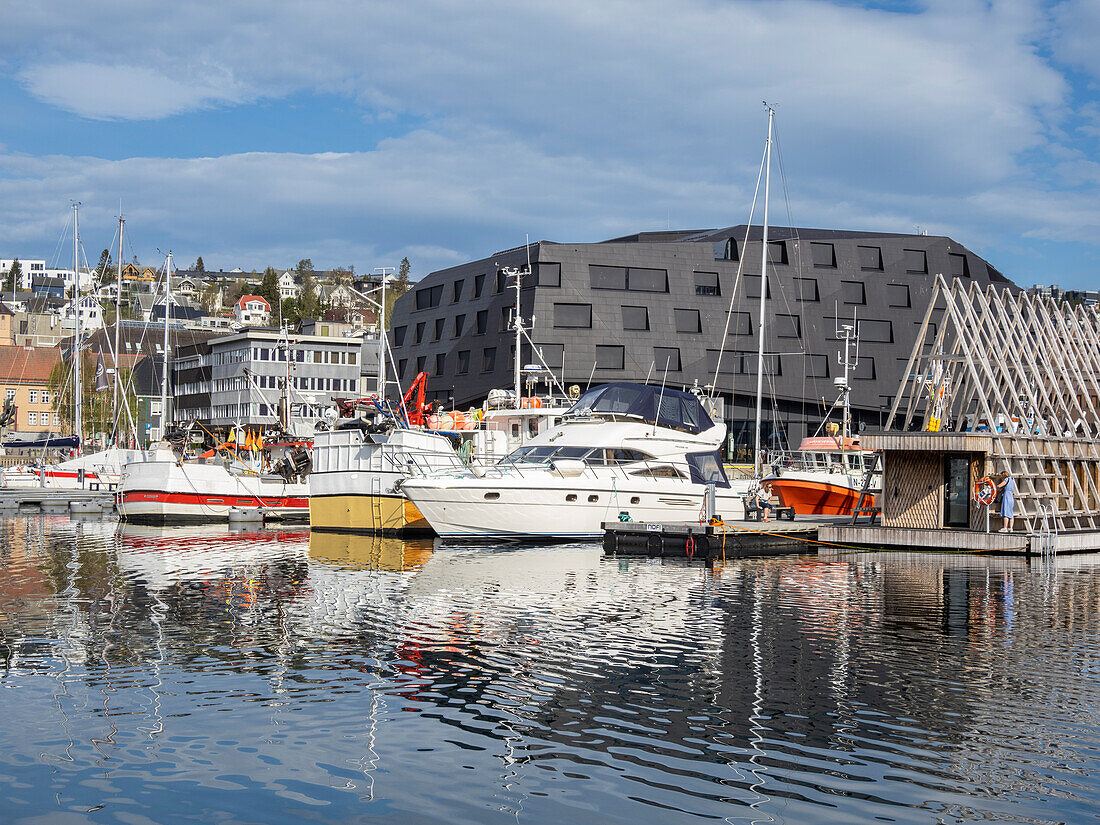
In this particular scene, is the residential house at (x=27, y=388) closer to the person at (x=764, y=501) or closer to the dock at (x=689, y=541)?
the person at (x=764, y=501)

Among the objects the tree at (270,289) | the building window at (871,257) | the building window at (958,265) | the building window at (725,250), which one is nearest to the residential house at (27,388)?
the tree at (270,289)

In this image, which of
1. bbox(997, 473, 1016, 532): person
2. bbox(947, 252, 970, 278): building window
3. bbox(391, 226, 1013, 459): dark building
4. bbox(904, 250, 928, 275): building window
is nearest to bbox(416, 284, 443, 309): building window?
bbox(391, 226, 1013, 459): dark building

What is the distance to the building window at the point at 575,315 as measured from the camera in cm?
7912

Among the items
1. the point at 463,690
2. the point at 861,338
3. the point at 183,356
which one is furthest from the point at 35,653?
the point at 183,356

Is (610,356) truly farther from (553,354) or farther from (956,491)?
(956,491)

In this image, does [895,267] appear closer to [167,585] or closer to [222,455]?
[222,455]

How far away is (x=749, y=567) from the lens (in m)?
31.1

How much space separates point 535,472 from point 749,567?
29.0ft

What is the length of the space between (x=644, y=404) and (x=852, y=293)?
48.0 meters

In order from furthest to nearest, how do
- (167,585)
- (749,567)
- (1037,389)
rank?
(1037,389)
(749,567)
(167,585)

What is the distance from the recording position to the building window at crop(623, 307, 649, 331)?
79688mm

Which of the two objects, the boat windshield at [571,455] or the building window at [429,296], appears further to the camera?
the building window at [429,296]

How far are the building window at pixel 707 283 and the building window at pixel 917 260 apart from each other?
15.2m

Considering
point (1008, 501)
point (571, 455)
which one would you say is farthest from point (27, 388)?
point (1008, 501)
